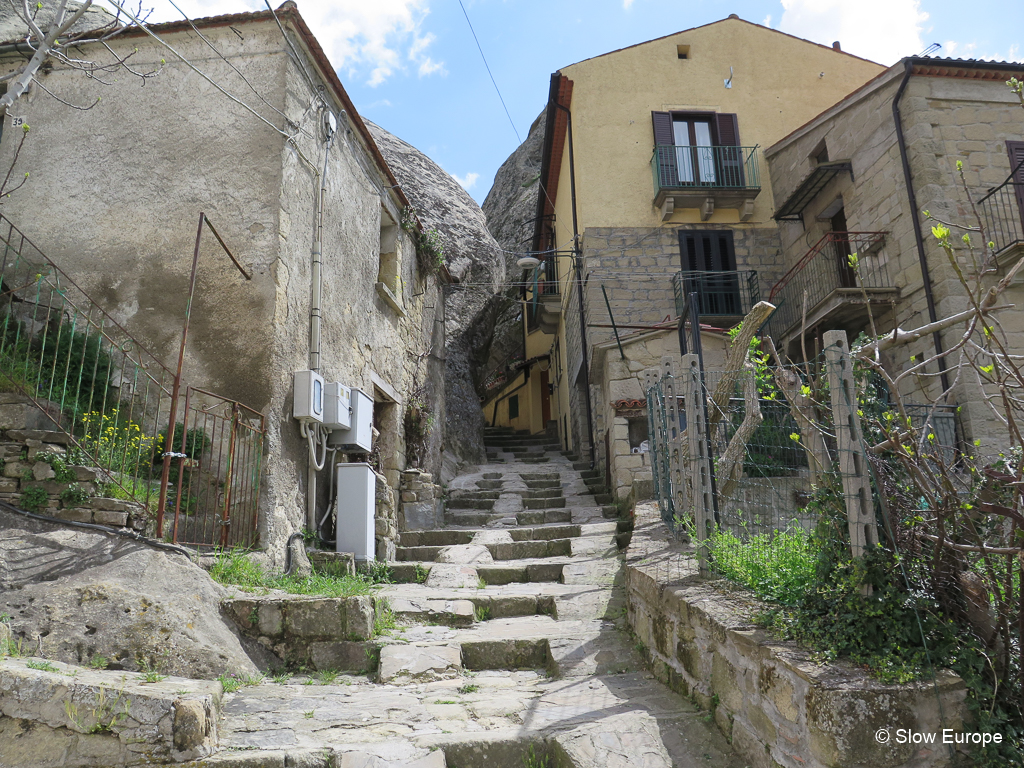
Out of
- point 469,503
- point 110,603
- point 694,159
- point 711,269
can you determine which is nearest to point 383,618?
point 110,603

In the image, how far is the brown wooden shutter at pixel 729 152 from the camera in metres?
13.1

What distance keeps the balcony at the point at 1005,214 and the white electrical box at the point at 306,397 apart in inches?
334

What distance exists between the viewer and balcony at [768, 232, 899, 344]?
1024 cm

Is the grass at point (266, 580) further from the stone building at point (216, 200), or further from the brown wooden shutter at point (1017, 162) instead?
the brown wooden shutter at point (1017, 162)

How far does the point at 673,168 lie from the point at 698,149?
0.65 metres

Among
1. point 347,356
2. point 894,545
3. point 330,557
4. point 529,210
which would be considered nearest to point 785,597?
point 894,545

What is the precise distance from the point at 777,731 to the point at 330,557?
4.44 m

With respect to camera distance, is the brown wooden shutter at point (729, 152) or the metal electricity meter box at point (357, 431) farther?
the brown wooden shutter at point (729, 152)

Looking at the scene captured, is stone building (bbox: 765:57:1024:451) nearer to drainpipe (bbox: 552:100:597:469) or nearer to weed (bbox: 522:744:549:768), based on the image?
drainpipe (bbox: 552:100:597:469)

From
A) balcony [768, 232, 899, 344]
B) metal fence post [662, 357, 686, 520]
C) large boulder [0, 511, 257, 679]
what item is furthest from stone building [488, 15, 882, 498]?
large boulder [0, 511, 257, 679]

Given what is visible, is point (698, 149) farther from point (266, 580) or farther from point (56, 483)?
point (56, 483)

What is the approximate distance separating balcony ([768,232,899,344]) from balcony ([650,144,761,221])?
1779 millimetres

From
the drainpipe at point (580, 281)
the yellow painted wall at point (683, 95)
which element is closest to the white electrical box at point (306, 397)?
the drainpipe at point (580, 281)

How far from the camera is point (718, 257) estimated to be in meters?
12.9
